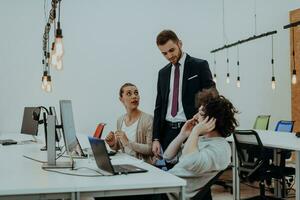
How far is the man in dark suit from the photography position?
288 cm

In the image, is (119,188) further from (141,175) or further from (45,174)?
(45,174)

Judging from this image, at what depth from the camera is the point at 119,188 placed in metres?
1.86

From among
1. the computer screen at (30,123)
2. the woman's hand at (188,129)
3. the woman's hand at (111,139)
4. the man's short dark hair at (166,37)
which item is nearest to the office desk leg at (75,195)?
the woman's hand at (188,129)

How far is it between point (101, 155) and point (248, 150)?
108 inches

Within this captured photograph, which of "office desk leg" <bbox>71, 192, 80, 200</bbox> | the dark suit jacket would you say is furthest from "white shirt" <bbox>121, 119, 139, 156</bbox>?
"office desk leg" <bbox>71, 192, 80, 200</bbox>

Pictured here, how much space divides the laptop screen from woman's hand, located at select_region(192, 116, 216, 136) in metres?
0.48

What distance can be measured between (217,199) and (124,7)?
12.4 feet

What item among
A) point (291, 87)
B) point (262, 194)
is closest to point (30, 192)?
point (262, 194)

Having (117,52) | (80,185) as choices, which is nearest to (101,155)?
(80,185)

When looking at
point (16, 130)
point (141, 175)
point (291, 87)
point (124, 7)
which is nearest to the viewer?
point (141, 175)

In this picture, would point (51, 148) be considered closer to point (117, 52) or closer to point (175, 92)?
point (175, 92)

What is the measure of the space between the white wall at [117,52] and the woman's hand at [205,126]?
4.92 metres

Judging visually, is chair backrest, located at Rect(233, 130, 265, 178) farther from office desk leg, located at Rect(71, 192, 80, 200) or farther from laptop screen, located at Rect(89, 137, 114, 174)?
office desk leg, located at Rect(71, 192, 80, 200)

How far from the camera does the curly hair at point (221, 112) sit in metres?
2.11
